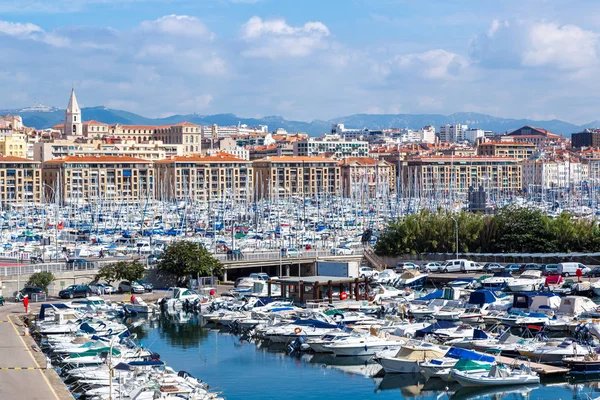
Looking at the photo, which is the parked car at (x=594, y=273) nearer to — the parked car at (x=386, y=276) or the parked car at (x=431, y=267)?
the parked car at (x=431, y=267)

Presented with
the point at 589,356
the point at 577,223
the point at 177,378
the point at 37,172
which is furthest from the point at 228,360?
the point at 37,172

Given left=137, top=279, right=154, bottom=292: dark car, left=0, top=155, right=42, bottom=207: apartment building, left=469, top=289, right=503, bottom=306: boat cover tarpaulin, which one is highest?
left=0, top=155, right=42, bottom=207: apartment building

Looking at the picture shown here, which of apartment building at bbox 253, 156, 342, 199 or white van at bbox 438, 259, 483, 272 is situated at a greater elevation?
apartment building at bbox 253, 156, 342, 199

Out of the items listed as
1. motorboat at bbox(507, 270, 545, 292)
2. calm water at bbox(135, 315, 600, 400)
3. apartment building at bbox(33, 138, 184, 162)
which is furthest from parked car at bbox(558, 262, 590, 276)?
apartment building at bbox(33, 138, 184, 162)

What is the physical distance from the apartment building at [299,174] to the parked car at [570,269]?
11310 centimetres

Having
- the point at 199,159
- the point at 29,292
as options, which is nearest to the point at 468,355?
the point at 29,292

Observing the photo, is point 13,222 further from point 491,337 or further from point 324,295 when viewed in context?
point 491,337

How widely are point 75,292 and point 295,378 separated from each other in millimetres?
17967

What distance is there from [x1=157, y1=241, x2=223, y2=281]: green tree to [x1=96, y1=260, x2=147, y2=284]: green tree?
74.1 inches

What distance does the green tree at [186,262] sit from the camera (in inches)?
2064

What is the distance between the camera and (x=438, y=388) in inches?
1226

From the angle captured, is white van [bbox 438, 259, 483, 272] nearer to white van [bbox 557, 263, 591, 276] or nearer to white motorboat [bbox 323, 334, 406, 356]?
white van [bbox 557, 263, 591, 276]

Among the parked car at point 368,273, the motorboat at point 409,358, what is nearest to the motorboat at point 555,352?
the motorboat at point 409,358

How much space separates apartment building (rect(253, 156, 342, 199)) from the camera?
170 metres
